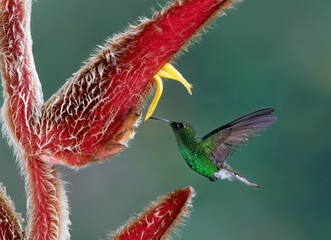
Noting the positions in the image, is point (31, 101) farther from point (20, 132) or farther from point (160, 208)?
point (160, 208)

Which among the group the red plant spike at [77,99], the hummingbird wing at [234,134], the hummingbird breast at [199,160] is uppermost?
the red plant spike at [77,99]

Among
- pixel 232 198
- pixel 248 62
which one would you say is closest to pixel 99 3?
pixel 248 62

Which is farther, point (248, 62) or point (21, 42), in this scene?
point (248, 62)

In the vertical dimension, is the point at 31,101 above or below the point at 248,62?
above

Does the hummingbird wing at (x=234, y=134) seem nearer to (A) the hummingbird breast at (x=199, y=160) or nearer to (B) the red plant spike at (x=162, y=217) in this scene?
(A) the hummingbird breast at (x=199, y=160)

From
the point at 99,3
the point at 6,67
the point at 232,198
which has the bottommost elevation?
the point at 232,198

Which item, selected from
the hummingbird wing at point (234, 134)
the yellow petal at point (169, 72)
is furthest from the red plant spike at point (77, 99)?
the hummingbird wing at point (234, 134)
